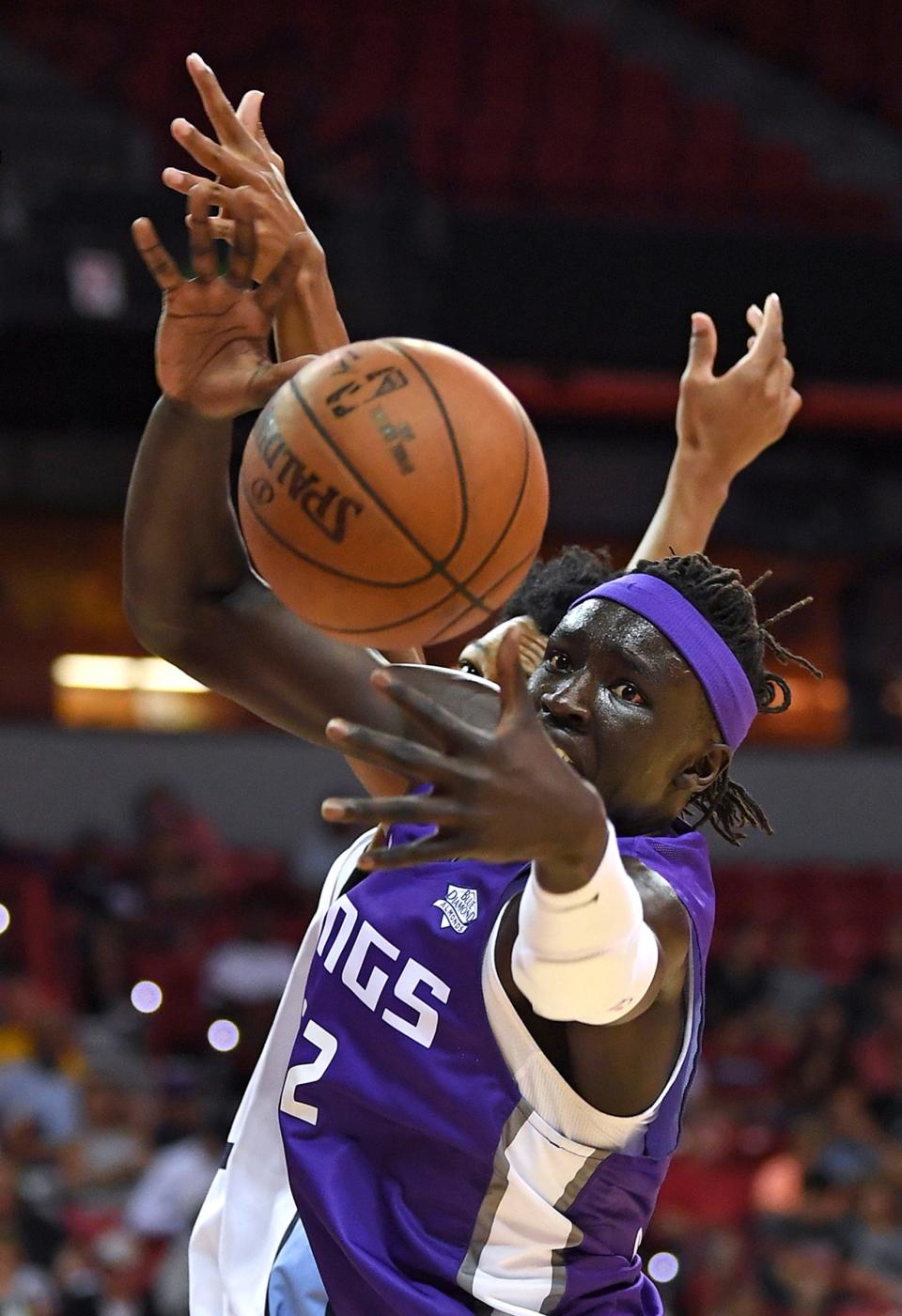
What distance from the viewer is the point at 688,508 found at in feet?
9.82

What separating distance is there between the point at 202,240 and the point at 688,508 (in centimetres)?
119

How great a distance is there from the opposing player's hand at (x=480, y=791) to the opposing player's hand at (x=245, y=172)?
0.85 m

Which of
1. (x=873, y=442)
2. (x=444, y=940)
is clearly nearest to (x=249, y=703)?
(x=444, y=940)

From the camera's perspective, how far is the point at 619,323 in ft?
29.0

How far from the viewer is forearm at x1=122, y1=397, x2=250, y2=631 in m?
2.21

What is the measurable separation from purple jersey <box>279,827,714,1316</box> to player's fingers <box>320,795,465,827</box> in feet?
1.50

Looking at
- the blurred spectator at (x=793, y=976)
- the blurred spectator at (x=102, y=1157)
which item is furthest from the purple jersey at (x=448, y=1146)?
the blurred spectator at (x=793, y=976)

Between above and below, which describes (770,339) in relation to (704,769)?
above

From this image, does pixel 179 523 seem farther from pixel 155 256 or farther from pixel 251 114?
pixel 251 114

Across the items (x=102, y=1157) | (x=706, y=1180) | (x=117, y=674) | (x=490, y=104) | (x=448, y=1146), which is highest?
(x=448, y=1146)

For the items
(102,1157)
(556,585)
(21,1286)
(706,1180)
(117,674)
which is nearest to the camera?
(556,585)

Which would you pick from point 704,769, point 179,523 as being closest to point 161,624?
point 179,523

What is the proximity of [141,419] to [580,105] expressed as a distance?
141 inches

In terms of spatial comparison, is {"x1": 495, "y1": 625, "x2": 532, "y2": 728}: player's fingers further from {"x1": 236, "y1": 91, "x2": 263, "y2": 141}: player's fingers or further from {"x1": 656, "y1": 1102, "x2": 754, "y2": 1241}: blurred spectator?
{"x1": 656, "y1": 1102, "x2": 754, "y2": 1241}: blurred spectator
